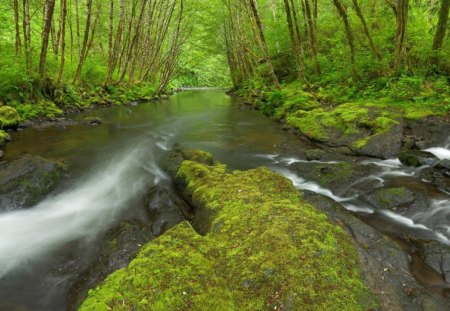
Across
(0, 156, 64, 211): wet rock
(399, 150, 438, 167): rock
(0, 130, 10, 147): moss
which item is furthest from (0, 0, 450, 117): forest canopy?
(0, 156, 64, 211): wet rock

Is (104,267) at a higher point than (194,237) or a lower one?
lower

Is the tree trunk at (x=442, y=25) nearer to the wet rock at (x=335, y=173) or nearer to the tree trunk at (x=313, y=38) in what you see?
the tree trunk at (x=313, y=38)

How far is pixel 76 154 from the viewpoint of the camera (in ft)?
30.1

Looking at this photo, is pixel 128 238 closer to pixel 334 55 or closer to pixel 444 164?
pixel 444 164

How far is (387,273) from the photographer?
3.49 meters

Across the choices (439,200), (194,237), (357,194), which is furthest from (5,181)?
(439,200)

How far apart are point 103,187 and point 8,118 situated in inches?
251

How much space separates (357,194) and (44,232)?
17.6ft

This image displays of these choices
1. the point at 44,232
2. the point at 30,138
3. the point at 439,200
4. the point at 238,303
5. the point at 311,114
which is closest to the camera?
the point at 238,303

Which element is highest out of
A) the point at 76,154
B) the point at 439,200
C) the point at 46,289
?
the point at 76,154

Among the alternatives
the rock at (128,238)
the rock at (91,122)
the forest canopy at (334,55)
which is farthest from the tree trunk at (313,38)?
the rock at (128,238)

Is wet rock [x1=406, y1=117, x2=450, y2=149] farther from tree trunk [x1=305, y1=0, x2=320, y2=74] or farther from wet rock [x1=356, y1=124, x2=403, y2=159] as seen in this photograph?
tree trunk [x1=305, y1=0, x2=320, y2=74]

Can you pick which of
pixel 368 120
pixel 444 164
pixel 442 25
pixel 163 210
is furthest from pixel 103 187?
pixel 442 25

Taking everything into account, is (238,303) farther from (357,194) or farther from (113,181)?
(113,181)
